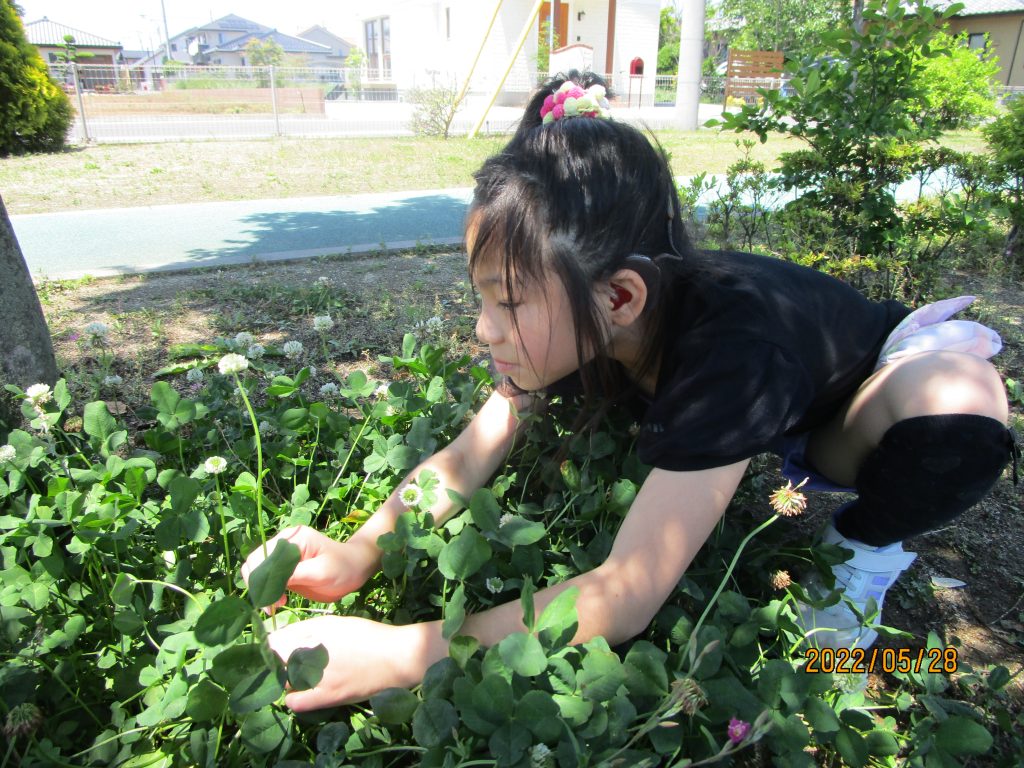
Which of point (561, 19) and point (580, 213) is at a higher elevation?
point (561, 19)

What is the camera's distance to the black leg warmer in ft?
4.74

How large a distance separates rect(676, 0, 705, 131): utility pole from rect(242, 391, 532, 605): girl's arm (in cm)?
1872

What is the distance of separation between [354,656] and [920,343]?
141cm

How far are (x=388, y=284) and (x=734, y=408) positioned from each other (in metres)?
3.43

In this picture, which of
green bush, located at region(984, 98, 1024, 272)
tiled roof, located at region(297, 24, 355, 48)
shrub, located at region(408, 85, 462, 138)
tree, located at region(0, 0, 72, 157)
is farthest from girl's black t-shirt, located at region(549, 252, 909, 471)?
tiled roof, located at region(297, 24, 355, 48)

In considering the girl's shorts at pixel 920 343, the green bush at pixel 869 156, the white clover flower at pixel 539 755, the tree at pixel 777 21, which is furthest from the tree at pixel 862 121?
the tree at pixel 777 21

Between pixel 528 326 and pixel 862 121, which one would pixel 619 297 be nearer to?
pixel 528 326

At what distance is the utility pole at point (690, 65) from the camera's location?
60.4ft

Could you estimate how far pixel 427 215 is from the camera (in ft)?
24.2

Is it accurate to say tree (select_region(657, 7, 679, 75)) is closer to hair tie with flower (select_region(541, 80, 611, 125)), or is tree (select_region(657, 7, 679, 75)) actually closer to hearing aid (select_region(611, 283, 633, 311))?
hair tie with flower (select_region(541, 80, 611, 125))

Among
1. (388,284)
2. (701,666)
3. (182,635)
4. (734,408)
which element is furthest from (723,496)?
(388,284)

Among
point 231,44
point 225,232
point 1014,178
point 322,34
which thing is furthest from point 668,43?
point 225,232

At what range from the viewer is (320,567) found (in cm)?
137

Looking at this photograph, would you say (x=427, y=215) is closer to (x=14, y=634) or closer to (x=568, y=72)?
(x=568, y=72)
